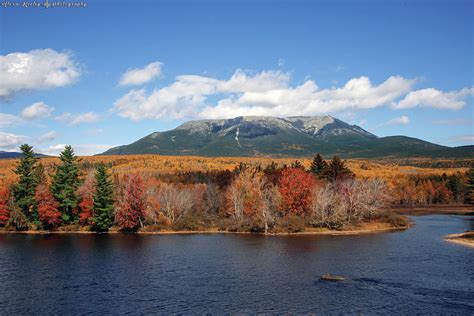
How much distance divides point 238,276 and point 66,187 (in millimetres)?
68784

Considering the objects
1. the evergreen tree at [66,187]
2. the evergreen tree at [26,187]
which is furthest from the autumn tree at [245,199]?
the evergreen tree at [26,187]

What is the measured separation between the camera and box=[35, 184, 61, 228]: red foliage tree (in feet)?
336

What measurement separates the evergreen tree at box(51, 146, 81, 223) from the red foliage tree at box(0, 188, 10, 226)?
1182cm

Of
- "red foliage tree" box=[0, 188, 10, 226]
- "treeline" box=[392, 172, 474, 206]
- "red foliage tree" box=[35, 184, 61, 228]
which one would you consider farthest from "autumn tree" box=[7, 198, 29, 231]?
"treeline" box=[392, 172, 474, 206]

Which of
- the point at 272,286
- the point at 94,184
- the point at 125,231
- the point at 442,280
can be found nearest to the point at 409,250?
the point at 442,280

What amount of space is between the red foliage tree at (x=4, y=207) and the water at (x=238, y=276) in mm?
25654

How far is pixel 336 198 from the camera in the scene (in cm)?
10175

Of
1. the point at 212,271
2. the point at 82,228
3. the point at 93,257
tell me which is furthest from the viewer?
the point at 82,228

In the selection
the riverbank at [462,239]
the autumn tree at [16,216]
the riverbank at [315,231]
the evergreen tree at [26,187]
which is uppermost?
the evergreen tree at [26,187]

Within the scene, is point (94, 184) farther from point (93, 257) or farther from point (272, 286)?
point (272, 286)

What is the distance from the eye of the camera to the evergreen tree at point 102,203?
101 metres

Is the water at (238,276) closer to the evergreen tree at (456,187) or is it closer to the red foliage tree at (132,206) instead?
the red foliage tree at (132,206)

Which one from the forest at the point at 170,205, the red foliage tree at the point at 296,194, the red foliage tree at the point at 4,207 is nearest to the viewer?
the forest at the point at 170,205

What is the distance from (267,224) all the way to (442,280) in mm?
51139
